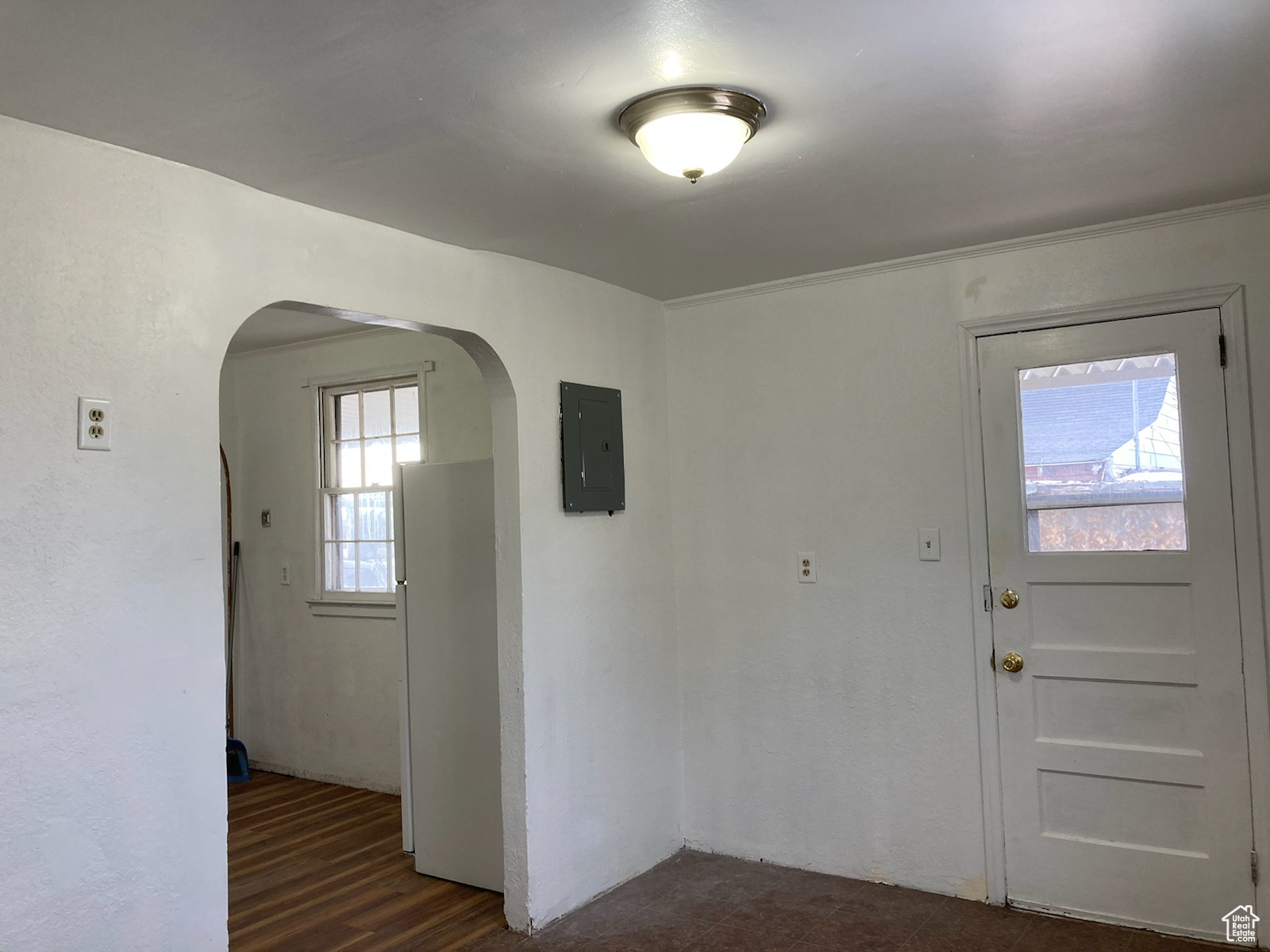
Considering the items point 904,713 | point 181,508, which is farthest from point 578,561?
point 181,508

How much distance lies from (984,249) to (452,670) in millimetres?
2673

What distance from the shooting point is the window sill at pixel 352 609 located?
206 inches

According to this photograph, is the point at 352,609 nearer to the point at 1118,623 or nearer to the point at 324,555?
the point at 324,555

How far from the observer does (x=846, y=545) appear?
399 centimetres

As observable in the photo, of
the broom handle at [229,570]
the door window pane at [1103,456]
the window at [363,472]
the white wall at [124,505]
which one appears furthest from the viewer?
the broom handle at [229,570]

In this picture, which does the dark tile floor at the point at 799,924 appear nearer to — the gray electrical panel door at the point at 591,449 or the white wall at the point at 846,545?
the white wall at the point at 846,545

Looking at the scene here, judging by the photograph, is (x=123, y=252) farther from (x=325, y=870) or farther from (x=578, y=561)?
(x=325, y=870)

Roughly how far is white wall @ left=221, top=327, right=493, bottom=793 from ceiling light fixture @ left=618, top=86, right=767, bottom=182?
267 cm

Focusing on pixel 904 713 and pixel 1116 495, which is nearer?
pixel 1116 495

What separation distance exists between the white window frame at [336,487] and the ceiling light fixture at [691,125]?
9.65 ft

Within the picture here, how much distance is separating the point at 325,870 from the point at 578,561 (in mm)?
1748

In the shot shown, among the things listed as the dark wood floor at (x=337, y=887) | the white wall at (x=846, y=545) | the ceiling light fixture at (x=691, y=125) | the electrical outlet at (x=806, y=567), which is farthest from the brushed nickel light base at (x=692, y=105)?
the dark wood floor at (x=337, y=887)

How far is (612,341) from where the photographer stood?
416 cm

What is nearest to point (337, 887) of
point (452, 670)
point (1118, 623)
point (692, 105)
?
point (452, 670)
